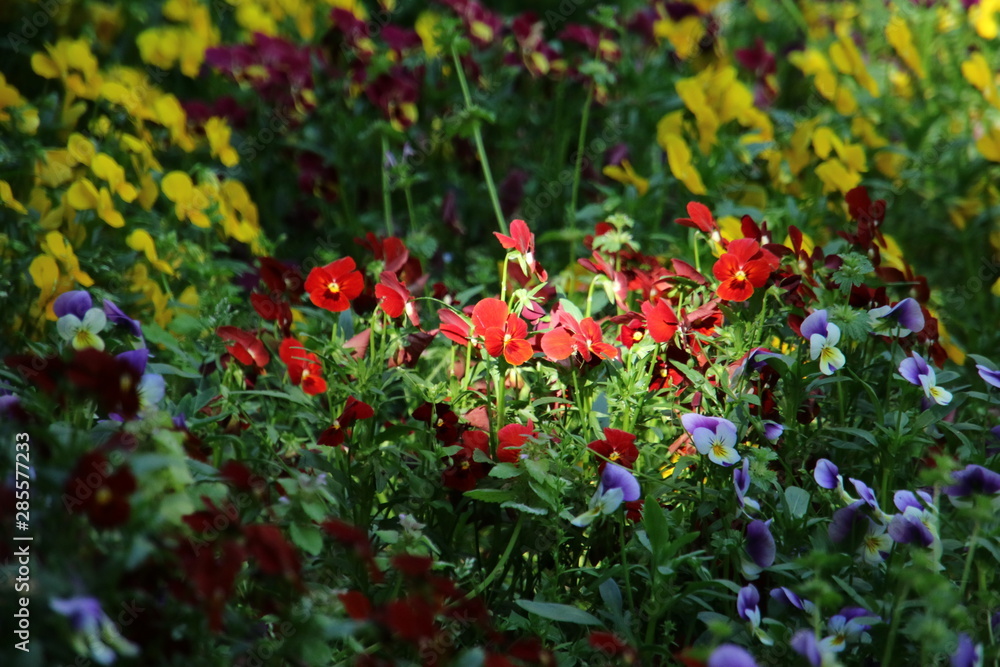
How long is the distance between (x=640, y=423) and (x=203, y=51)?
81.9 inches

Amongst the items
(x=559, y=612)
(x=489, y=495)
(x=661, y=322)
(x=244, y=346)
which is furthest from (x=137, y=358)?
(x=661, y=322)

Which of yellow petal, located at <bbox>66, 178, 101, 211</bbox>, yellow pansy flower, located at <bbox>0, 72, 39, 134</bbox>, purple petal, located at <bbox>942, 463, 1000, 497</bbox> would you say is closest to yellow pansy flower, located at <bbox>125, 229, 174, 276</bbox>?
yellow petal, located at <bbox>66, 178, 101, 211</bbox>

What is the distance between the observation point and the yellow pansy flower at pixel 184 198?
217 centimetres

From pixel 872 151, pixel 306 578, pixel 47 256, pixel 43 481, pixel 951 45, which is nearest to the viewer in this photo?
pixel 43 481

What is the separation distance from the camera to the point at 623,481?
4.51 ft

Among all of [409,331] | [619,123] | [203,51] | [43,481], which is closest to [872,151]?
[619,123]

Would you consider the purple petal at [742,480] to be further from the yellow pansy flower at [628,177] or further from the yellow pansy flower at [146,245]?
the yellow pansy flower at [146,245]

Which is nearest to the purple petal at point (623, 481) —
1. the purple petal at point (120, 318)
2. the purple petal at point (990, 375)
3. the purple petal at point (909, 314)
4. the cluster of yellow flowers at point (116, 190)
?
the purple petal at point (909, 314)

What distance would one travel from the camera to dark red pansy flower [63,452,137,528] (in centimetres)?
91

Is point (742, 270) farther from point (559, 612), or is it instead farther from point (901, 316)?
point (559, 612)

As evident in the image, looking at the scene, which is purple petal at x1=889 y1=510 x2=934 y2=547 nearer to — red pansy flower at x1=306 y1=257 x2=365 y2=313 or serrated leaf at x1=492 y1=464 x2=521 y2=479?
serrated leaf at x1=492 y1=464 x2=521 y2=479

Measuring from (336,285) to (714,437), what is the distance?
26.8 inches

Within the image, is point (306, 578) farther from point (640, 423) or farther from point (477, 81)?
point (477, 81)

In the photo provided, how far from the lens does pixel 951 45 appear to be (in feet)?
11.4
